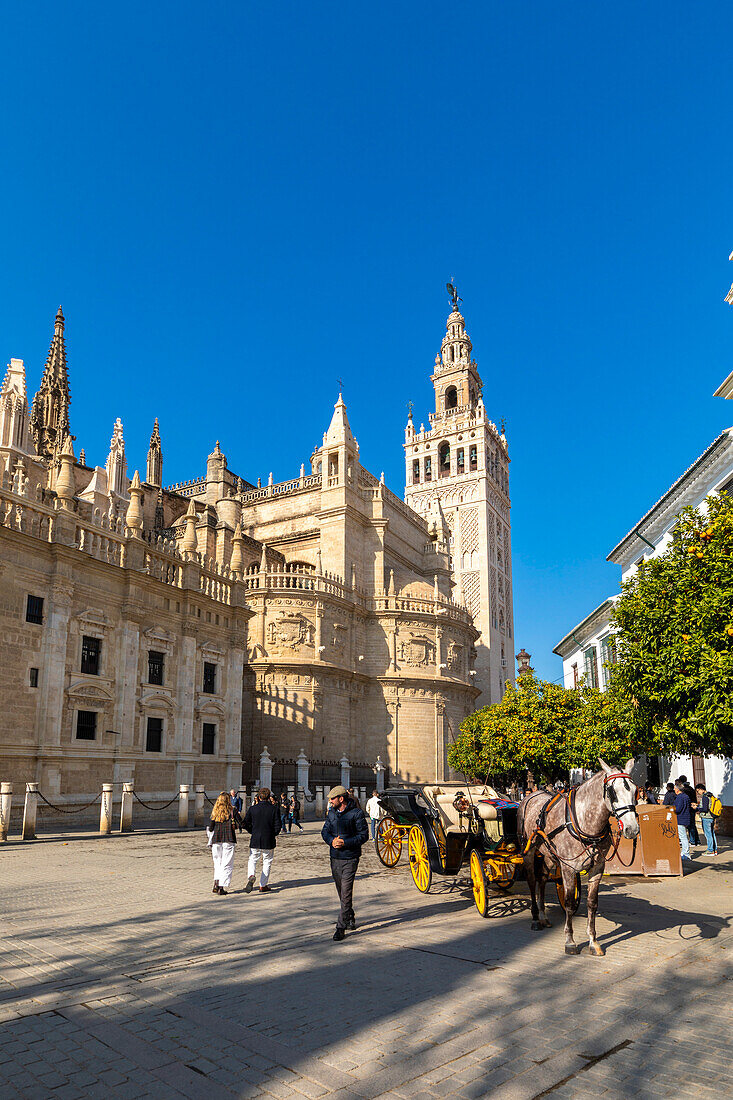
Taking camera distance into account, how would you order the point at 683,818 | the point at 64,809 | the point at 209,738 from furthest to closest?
the point at 209,738, the point at 64,809, the point at 683,818

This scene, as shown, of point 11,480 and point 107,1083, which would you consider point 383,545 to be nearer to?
point 11,480

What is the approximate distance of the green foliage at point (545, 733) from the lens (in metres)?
19.4

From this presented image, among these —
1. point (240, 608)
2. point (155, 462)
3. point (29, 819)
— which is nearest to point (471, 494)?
point (155, 462)

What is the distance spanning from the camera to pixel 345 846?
26.5ft

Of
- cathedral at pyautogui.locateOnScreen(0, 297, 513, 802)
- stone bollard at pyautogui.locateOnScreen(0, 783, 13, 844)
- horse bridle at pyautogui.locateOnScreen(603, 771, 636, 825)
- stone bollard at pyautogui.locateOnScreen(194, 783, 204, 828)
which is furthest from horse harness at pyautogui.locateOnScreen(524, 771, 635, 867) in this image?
stone bollard at pyautogui.locateOnScreen(194, 783, 204, 828)

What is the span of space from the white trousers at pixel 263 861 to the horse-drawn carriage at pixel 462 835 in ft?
7.12

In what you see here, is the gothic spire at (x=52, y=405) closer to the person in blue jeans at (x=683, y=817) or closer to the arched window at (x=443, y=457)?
the person in blue jeans at (x=683, y=817)

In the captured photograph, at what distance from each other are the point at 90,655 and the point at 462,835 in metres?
14.7

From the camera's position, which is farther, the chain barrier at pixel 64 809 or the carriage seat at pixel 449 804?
the chain barrier at pixel 64 809

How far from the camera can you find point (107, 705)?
21156 millimetres

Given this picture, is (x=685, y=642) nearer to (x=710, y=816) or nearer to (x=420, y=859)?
(x=420, y=859)

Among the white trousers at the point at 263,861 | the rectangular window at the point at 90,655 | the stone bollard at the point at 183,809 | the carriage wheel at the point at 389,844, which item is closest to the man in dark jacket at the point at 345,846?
the white trousers at the point at 263,861

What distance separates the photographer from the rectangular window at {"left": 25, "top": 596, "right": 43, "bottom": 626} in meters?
19.1

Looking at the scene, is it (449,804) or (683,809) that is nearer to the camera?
(449,804)
